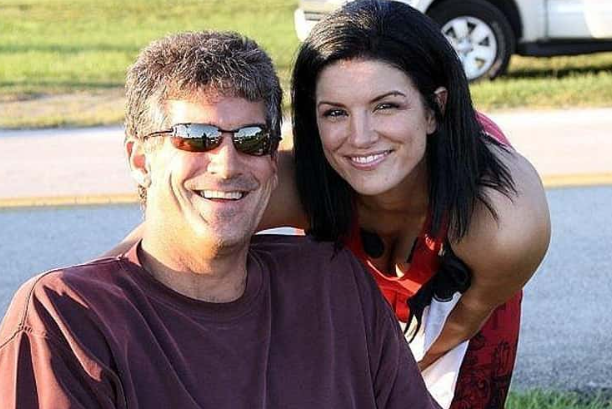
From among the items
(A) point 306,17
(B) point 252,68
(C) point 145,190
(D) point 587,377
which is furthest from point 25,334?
(A) point 306,17

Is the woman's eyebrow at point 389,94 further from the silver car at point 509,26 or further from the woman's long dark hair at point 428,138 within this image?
the silver car at point 509,26

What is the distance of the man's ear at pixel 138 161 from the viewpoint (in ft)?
7.68

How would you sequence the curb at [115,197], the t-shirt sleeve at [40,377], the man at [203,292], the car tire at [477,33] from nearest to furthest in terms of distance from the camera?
1. the t-shirt sleeve at [40,377]
2. the man at [203,292]
3. the curb at [115,197]
4. the car tire at [477,33]

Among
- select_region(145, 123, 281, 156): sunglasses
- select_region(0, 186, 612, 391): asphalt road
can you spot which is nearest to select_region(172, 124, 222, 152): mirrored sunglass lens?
select_region(145, 123, 281, 156): sunglasses

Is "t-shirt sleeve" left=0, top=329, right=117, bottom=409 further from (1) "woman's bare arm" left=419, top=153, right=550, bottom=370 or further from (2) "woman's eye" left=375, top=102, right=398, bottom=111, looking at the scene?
(1) "woman's bare arm" left=419, top=153, right=550, bottom=370

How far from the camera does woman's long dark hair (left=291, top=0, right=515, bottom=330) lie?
266 centimetres

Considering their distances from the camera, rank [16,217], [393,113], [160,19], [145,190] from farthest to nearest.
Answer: [160,19], [16,217], [393,113], [145,190]

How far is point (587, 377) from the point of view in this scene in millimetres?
4645

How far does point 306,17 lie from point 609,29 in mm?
2511

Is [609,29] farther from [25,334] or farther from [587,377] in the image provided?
[25,334]

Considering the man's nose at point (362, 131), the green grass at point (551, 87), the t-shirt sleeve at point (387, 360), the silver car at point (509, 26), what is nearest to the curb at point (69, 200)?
the silver car at point (509, 26)

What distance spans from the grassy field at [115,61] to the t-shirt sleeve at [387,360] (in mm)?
4545

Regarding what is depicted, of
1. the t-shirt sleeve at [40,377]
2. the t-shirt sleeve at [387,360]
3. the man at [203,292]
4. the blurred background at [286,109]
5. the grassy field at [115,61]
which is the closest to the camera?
the t-shirt sleeve at [40,377]

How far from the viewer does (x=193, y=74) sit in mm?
2246
